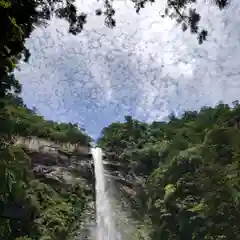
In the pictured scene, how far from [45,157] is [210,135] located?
545 inches

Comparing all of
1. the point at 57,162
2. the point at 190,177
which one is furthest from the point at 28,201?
the point at 57,162

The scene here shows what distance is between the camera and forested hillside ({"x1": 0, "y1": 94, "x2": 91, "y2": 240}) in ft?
75.4

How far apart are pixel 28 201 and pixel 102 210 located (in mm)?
11590

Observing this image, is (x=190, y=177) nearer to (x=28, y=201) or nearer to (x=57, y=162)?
(x=28, y=201)

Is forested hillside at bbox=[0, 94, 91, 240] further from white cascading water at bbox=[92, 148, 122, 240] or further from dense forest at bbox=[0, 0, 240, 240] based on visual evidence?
white cascading water at bbox=[92, 148, 122, 240]

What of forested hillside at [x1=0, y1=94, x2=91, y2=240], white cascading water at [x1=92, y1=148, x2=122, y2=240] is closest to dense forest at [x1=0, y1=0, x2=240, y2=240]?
forested hillside at [x1=0, y1=94, x2=91, y2=240]

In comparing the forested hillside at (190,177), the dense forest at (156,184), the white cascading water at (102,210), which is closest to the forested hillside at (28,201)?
the dense forest at (156,184)

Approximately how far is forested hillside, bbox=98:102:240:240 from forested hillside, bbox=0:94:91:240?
5984 millimetres

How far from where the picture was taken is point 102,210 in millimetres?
35625

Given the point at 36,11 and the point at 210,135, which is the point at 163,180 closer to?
the point at 210,135

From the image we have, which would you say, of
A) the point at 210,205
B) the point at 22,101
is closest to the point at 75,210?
the point at 210,205

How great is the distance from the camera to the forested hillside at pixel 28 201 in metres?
23.0

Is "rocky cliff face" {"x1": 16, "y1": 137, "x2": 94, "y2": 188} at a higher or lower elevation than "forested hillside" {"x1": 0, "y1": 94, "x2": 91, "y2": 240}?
higher

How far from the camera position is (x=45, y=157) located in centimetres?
3734
